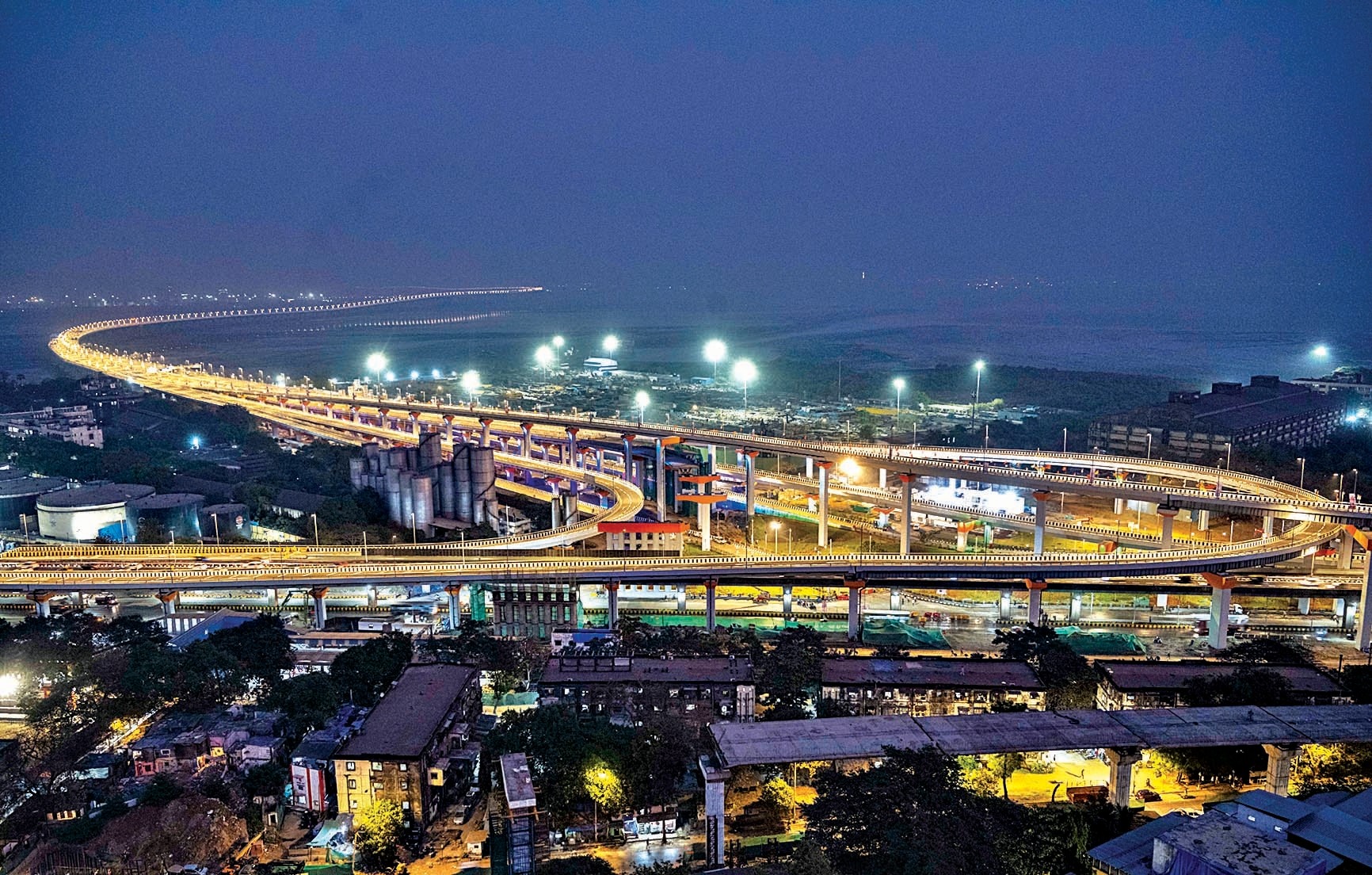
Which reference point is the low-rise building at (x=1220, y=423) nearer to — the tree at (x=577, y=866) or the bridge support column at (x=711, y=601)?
the bridge support column at (x=711, y=601)

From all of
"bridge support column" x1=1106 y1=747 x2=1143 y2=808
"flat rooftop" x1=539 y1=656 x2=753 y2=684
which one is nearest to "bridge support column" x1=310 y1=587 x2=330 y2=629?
"flat rooftop" x1=539 y1=656 x2=753 y2=684

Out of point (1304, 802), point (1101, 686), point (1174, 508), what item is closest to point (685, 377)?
point (1174, 508)

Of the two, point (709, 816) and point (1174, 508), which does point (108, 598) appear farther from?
point (1174, 508)

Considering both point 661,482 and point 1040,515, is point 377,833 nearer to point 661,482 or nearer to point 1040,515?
point 1040,515

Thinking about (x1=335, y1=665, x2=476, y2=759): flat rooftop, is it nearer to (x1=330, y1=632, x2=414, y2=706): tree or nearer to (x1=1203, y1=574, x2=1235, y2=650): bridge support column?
(x1=330, y1=632, x2=414, y2=706): tree

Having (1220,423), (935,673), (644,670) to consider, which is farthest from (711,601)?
(1220,423)
